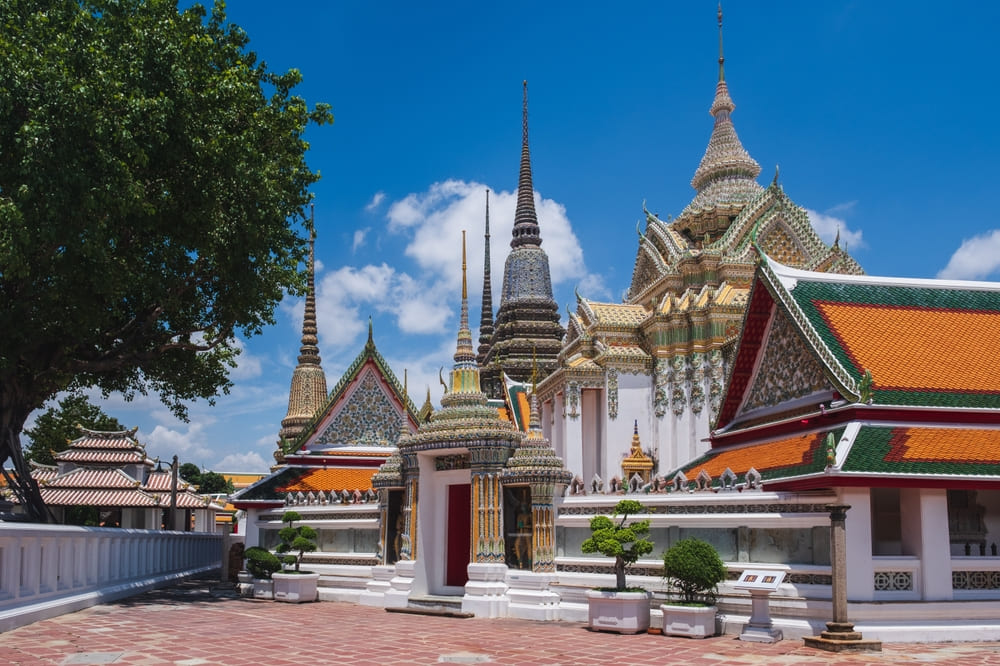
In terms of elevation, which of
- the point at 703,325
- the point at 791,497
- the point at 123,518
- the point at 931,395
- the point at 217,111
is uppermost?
the point at 217,111

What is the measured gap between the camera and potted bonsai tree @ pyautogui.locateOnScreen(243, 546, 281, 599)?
57.8 ft

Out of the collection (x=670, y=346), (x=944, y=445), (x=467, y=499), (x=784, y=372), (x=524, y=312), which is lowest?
(x=467, y=499)

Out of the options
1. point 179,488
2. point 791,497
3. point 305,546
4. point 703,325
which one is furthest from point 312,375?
point 791,497

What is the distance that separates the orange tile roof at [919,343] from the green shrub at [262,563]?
11.2m

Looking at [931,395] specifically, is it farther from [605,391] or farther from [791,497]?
[605,391]

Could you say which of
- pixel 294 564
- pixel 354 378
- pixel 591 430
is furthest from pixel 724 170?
pixel 294 564

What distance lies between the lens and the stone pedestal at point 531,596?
46.5 feet

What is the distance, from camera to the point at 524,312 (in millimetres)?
41219

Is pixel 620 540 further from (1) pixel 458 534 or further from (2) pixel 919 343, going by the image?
(2) pixel 919 343

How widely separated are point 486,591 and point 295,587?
449 centimetres

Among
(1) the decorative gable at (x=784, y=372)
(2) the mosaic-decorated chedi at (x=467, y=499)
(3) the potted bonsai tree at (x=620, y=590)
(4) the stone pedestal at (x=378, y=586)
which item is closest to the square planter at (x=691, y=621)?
(3) the potted bonsai tree at (x=620, y=590)

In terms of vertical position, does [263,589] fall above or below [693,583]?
below

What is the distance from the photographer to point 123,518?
34281 millimetres

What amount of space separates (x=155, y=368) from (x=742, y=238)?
1840 centimetres
